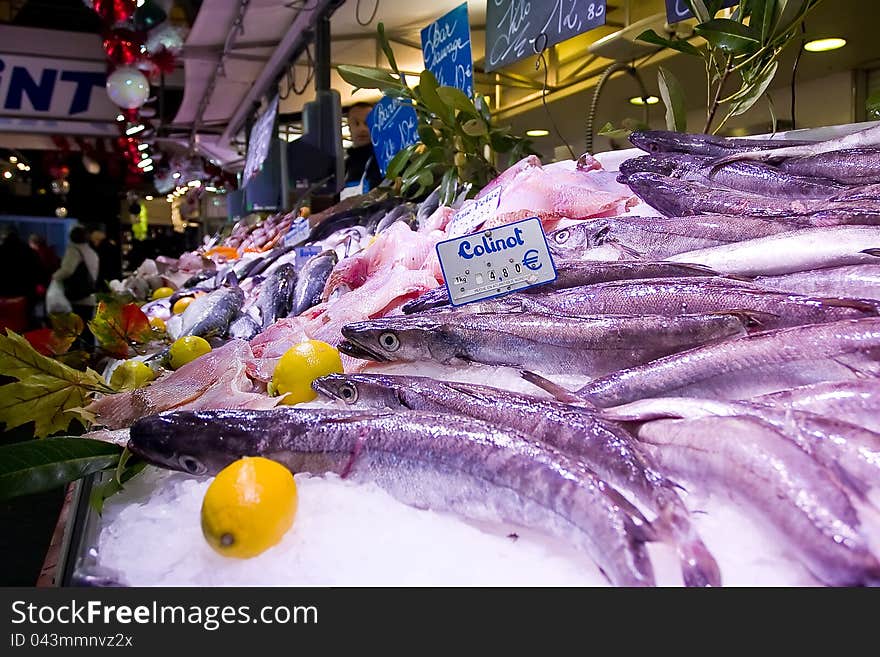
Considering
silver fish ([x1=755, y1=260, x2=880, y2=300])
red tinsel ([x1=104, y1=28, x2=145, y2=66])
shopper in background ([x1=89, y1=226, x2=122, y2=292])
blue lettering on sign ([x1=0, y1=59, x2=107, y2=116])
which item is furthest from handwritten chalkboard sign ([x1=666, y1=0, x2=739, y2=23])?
blue lettering on sign ([x1=0, y1=59, x2=107, y2=116])

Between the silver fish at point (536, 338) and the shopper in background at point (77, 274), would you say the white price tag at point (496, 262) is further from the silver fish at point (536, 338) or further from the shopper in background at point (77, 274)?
the shopper in background at point (77, 274)

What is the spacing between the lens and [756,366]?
3.46 feet

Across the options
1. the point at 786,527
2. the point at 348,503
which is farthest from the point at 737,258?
the point at 348,503

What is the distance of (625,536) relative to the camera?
763 mm

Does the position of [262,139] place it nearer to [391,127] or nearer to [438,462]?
[391,127]

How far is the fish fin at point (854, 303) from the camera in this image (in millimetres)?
1119

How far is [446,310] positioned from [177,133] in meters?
13.5

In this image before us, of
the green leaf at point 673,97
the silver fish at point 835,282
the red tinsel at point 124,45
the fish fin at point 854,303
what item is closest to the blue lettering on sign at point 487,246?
the silver fish at point 835,282

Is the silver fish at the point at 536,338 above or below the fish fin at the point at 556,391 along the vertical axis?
above

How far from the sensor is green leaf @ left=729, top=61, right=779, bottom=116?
2.40m

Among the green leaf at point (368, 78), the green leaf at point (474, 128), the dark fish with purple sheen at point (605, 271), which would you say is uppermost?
the green leaf at point (368, 78)

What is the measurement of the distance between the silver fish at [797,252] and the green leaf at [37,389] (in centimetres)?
160

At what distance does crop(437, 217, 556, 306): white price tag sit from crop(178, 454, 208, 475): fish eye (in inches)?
29.3

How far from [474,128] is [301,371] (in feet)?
8.00
